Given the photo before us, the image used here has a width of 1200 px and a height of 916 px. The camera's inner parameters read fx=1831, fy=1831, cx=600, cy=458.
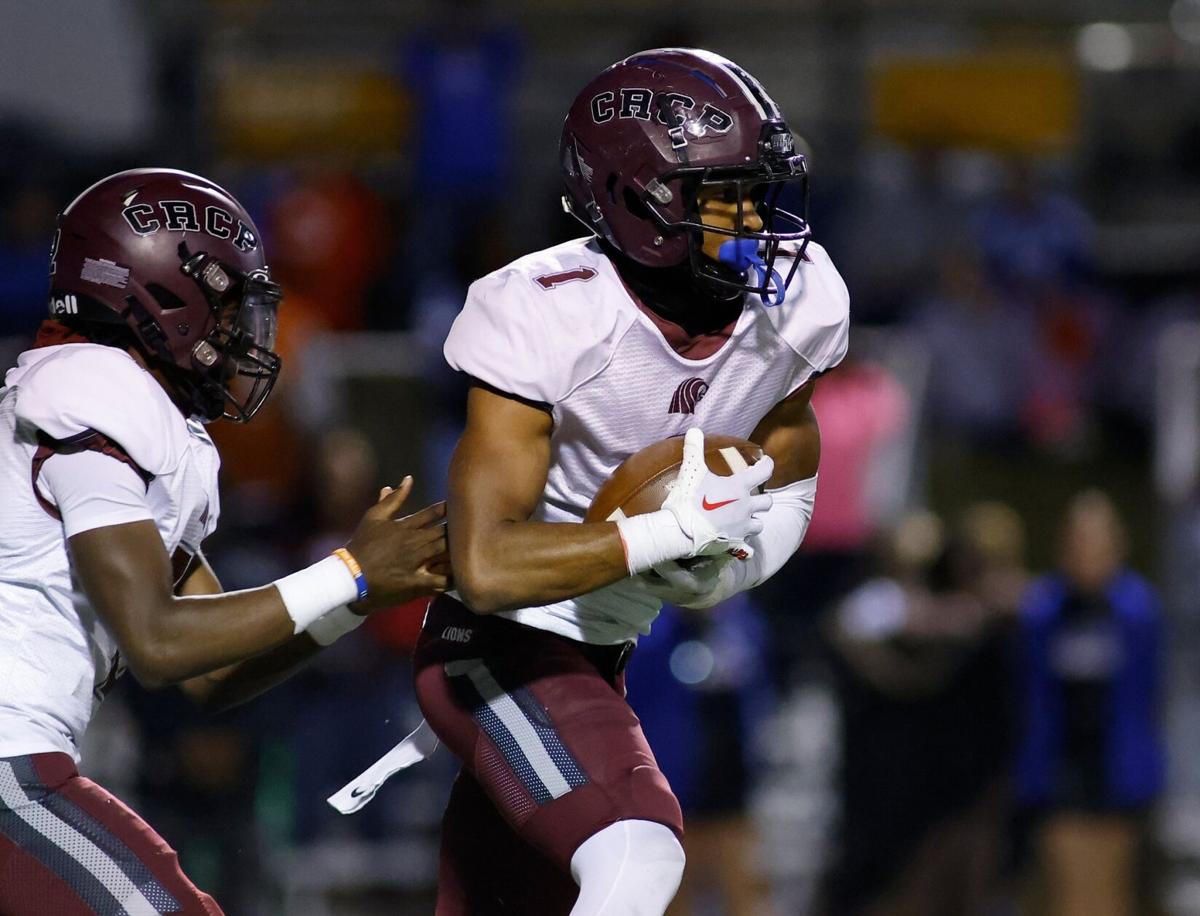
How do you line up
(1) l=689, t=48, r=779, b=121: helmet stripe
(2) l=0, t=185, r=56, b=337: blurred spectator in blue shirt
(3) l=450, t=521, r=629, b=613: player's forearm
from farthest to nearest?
(2) l=0, t=185, r=56, b=337: blurred spectator in blue shirt → (1) l=689, t=48, r=779, b=121: helmet stripe → (3) l=450, t=521, r=629, b=613: player's forearm

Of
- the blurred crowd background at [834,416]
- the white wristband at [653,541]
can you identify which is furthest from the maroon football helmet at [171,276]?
the blurred crowd background at [834,416]

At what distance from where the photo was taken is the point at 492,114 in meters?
8.59

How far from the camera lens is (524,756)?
124 inches

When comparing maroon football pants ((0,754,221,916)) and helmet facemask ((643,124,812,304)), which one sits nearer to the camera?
maroon football pants ((0,754,221,916))

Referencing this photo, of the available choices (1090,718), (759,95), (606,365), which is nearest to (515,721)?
(606,365)

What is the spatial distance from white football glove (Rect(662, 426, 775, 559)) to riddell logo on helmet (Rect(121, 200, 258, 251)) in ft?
2.96

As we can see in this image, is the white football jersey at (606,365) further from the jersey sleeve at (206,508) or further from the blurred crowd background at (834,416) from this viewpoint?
the blurred crowd background at (834,416)

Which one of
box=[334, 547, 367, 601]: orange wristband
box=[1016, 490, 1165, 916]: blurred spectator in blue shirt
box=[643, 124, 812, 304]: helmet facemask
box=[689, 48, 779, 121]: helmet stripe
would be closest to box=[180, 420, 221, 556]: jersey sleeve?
box=[334, 547, 367, 601]: orange wristband

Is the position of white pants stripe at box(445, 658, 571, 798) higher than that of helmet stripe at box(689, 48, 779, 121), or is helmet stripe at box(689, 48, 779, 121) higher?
helmet stripe at box(689, 48, 779, 121)

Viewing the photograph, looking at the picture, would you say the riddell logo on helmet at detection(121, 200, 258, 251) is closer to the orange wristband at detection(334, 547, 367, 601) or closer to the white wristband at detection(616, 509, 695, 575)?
the orange wristband at detection(334, 547, 367, 601)

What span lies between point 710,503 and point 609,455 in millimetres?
333

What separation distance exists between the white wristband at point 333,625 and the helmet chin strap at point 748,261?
36.4 inches

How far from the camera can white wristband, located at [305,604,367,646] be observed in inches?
130

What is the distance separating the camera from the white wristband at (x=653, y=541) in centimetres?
302
